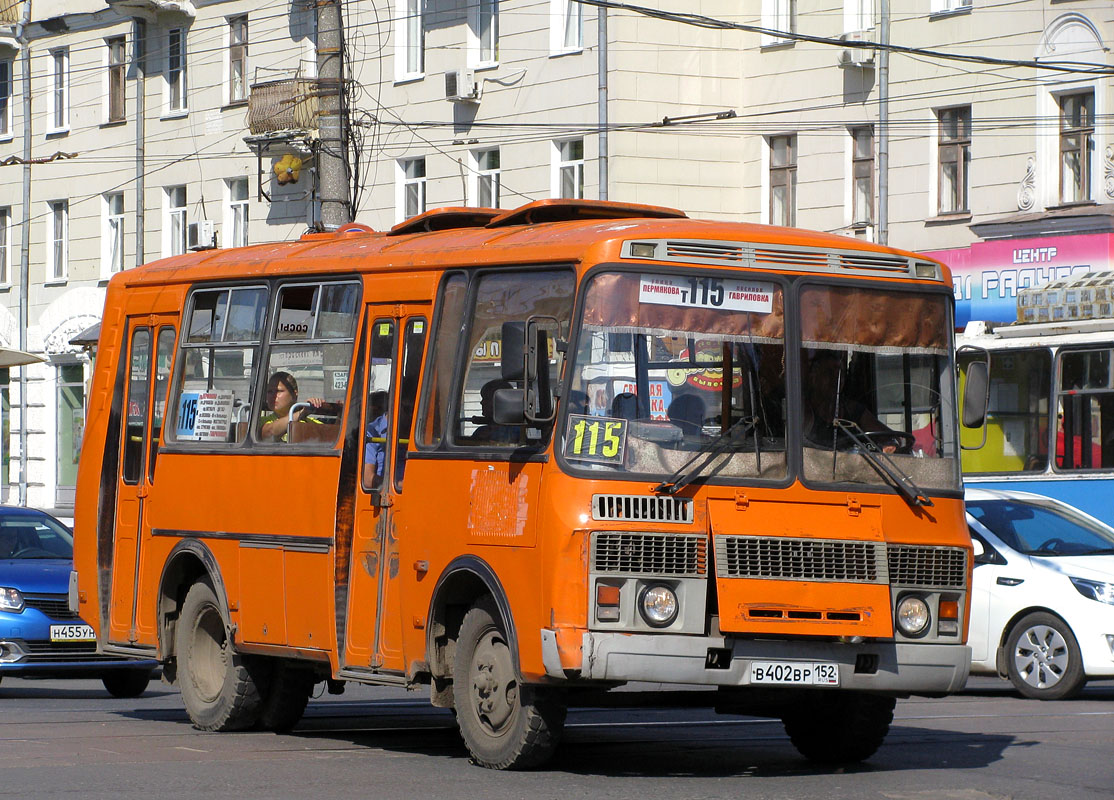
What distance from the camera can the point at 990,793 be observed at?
958 cm

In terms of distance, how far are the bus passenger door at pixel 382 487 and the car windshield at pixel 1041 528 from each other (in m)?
6.91

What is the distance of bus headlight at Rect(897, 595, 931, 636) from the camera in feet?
32.9

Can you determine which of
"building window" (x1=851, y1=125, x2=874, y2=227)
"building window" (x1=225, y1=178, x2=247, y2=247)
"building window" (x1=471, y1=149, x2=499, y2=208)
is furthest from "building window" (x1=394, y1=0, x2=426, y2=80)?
"building window" (x1=851, y1=125, x2=874, y2=227)

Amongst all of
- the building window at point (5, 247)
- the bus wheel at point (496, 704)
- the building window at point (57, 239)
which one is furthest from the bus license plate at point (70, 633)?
the building window at point (5, 247)

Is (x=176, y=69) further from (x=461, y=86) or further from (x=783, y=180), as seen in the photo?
(x=783, y=180)

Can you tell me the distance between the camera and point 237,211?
40781 mm

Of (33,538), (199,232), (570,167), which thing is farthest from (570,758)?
(199,232)

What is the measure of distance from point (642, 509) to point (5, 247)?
126ft

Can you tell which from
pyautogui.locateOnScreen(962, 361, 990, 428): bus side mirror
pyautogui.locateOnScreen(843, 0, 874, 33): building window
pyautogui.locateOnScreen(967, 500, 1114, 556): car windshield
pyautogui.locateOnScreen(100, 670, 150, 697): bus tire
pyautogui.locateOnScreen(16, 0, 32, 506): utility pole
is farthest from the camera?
pyautogui.locateOnScreen(16, 0, 32, 506): utility pole

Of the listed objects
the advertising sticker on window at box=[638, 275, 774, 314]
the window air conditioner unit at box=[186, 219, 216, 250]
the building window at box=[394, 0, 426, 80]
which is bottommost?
the advertising sticker on window at box=[638, 275, 774, 314]

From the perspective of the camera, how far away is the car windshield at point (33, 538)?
17.0 meters

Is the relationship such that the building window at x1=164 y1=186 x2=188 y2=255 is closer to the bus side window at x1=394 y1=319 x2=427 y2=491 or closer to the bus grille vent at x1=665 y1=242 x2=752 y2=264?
the bus side window at x1=394 y1=319 x2=427 y2=491

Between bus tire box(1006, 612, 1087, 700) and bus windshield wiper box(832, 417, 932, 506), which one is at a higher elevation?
bus windshield wiper box(832, 417, 932, 506)

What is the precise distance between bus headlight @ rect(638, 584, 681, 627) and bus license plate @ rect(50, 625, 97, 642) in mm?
7228
